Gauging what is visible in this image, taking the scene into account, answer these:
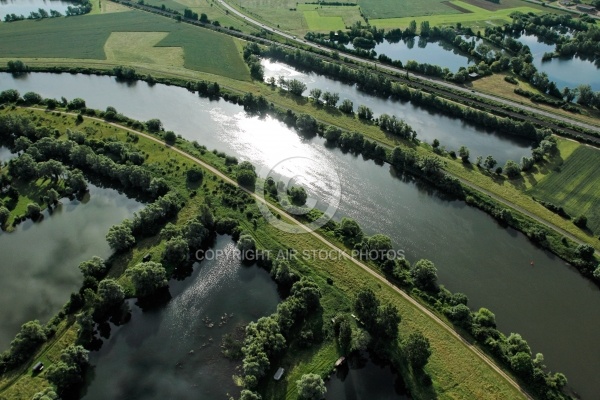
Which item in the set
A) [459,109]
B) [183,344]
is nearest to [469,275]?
[183,344]

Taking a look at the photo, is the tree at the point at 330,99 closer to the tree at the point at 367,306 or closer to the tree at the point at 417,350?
the tree at the point at 367,306

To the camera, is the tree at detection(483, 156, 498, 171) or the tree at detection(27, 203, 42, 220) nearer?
the tree at detection(27, 203, 42, 220)

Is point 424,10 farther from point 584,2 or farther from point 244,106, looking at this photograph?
point 244,106

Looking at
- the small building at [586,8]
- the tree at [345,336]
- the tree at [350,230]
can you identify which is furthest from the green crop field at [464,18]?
the tree at [345,336]

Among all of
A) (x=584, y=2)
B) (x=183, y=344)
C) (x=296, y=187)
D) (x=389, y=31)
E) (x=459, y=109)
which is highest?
(x=584, y=2)

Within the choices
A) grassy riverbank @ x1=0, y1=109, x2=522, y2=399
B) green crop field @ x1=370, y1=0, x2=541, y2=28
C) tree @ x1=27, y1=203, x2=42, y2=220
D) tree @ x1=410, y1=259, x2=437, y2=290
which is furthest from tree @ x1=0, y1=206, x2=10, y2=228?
green crop field @ x1=370, y1=0, x2=541, y2=28

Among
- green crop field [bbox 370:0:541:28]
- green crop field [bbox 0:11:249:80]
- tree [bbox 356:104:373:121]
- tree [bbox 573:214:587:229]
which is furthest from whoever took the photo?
green crop field [bbox 370:0:541:28]

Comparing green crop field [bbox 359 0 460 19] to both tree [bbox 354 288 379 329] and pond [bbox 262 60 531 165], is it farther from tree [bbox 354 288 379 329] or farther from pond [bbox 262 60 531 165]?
tree [bbox 354 288 379 329]
